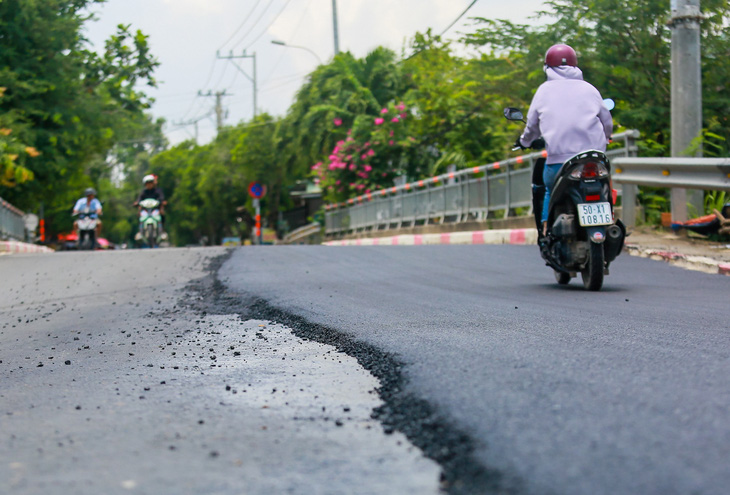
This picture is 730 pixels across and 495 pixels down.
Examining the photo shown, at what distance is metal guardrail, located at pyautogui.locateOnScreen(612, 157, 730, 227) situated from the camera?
36.7ft

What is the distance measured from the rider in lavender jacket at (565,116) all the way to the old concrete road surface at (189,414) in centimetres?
316

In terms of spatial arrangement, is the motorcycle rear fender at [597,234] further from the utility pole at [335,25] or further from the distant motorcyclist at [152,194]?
the utility pole at [335,25]

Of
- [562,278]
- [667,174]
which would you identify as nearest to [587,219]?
[562,278]

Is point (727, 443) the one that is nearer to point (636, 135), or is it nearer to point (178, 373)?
point (178, 373)

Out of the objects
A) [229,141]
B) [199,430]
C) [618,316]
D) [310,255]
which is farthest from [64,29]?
[229,141]

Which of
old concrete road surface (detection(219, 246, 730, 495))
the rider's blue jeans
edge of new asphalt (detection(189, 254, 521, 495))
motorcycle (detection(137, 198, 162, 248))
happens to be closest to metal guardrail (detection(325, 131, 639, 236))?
the rider's blue jeans

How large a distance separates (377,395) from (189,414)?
0.77m

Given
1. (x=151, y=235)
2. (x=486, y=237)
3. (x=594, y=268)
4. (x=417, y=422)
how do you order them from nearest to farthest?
(x=417, y=422)
(x=594, y=268)
(x=486, y=237)
(x=151, y=235)

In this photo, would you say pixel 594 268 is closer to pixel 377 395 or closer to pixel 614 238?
pixel 614 238

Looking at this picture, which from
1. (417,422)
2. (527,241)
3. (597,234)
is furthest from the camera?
(527,241)

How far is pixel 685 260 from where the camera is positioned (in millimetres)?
10148

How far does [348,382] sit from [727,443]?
180 cm

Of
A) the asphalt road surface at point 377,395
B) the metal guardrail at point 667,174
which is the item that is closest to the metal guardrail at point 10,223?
the metal guardrail at point 667,174

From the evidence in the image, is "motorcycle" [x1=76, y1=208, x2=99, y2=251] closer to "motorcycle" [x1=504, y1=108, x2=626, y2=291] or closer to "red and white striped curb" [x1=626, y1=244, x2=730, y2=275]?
"red and white striped curb" [x1=626, y1=244, x2=730, y2=275]
